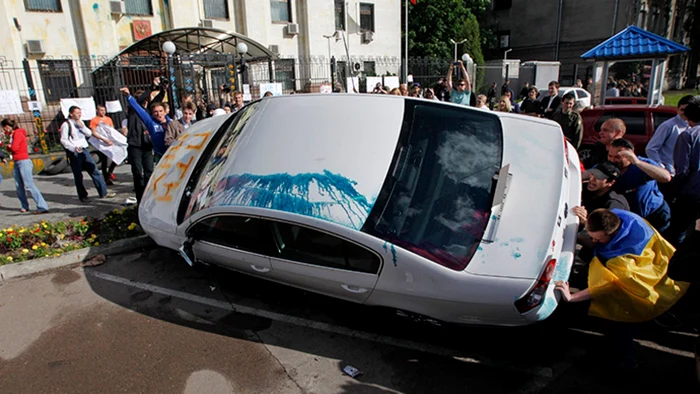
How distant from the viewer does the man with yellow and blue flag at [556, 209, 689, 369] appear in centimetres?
312

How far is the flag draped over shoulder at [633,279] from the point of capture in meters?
3.11

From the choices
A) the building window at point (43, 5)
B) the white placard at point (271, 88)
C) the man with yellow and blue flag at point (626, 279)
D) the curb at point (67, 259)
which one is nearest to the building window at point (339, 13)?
the white placard at point (271, 88)

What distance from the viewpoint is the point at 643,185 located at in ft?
13.2

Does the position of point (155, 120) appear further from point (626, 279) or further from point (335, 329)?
point (626, 279)

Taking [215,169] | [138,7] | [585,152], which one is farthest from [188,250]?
[138,7]

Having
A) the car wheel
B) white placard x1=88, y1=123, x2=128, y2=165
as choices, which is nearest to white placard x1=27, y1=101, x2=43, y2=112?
white placard x1=88, y1=123, x2=128, y2=165

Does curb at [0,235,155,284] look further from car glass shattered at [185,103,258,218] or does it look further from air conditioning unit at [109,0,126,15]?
air conditioning unit at [109,0,126,15]

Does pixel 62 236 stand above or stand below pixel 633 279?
below

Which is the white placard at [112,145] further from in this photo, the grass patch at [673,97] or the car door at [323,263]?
the grass patch at [673,97]

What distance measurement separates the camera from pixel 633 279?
3.09 meters

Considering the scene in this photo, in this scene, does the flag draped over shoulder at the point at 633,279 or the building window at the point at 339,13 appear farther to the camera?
the building window at the point at 339,13

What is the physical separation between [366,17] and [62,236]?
71.5 ft

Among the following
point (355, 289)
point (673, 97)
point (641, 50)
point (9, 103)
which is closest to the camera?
point (355, 289)

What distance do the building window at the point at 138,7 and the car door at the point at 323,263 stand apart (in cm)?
1764
